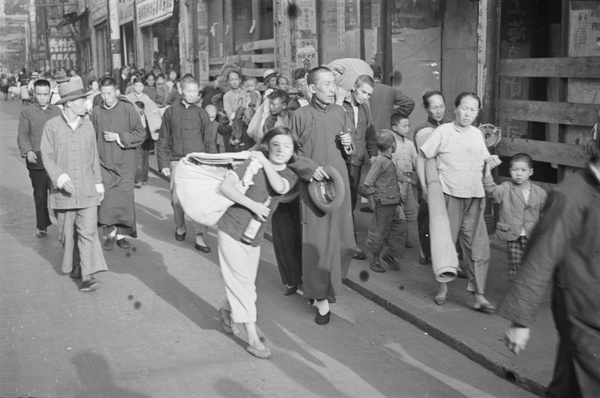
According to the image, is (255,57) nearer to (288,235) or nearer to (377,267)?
(377,267)

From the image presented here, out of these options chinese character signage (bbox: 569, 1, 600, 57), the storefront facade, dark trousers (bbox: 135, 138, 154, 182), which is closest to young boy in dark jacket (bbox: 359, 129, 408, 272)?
chinese character signage (bbox: 569, 1, 600, 57)

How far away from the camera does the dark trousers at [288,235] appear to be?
747 cm

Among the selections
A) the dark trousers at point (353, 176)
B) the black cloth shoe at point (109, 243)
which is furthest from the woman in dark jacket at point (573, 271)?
the black cloth shoe at point (109, 243)

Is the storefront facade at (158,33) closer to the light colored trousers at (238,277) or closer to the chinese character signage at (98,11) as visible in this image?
the chinese character signage at (98,11)

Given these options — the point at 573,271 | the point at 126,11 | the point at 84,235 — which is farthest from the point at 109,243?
the point at 126,11

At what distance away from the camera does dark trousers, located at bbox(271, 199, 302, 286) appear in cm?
747

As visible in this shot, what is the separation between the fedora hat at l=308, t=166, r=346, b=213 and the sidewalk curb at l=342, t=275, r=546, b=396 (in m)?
1.12

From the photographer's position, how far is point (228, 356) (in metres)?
6.01

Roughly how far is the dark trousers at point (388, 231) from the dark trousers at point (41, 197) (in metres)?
4.51

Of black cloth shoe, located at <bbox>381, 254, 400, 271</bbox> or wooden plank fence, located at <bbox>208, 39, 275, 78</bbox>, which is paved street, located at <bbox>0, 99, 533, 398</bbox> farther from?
wooden plank fence, located at <bbox>208, 39, 275, 78</bbox>

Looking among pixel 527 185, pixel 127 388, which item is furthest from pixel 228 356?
pixel 527 185

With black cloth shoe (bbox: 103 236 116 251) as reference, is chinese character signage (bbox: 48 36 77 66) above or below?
above

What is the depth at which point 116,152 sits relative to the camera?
9.58m

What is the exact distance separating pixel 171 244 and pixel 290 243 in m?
2.99
